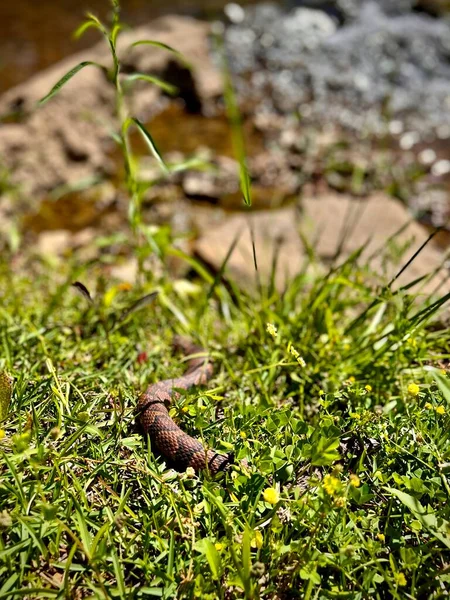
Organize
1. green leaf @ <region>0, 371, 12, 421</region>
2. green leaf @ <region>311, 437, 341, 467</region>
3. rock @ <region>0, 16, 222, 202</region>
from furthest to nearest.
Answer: rock @ <region>0, 16, 222, 202</region> → green leaf @ <region>0, 371, 12, 421</region> → green leaf @ <region>311, 437, 341, 467</region>

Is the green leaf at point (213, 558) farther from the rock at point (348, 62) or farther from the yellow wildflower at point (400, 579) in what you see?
the rock at point (348, 62)

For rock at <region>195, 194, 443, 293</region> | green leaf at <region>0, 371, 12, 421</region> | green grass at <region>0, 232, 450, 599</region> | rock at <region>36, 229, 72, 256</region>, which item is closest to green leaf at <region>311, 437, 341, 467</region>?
green grass at <region>0, 232, 450, 599</region>

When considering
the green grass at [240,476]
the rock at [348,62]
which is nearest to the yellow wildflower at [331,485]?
the green grass at [240,476]

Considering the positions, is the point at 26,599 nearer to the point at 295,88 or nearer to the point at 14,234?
the point at 14,234

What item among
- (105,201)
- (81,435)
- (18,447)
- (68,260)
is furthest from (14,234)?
(18,447)

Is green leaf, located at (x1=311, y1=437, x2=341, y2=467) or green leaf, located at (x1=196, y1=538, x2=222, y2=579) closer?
green leaf, located at (x1=196, y1=538, x2=222, y2=579)

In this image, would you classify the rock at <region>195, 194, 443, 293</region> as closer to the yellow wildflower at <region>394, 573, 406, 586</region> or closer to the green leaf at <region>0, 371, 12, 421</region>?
the green leaf at <region>0, 371, 12, 421</region>
